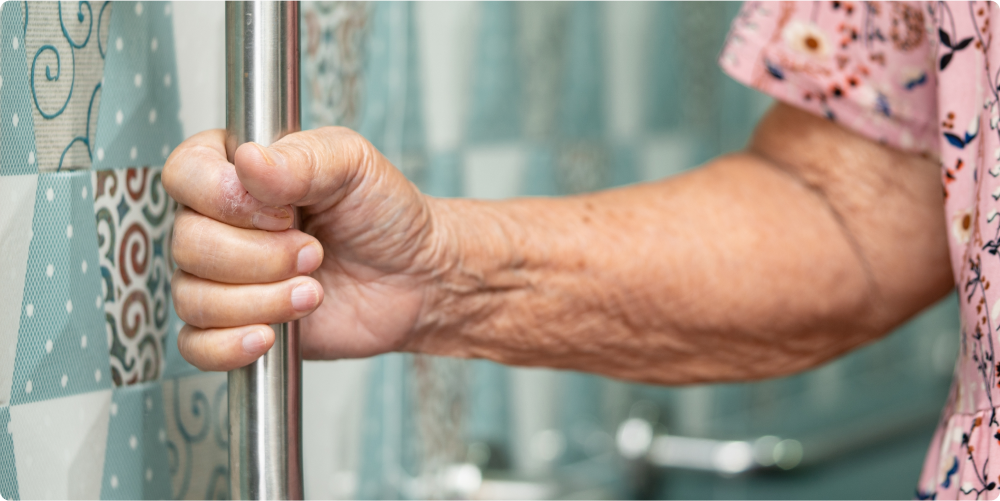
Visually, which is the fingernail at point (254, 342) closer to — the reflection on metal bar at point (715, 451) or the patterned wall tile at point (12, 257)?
the patterned wall tile at point (12, 257)

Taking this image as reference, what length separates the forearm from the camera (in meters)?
0.61

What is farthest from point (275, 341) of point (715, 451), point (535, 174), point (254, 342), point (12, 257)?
point (715, 451)

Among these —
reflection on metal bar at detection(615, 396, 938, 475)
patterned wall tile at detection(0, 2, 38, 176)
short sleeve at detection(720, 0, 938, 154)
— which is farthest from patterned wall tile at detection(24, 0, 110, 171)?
reflection on metal bar at detection(615, 396, 938, 475)

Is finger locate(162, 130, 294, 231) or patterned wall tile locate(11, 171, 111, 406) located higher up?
finger locate(162, 130, 294, 231)

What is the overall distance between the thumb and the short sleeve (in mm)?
346

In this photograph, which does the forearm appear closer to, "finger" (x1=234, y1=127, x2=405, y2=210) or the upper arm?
the upper arm

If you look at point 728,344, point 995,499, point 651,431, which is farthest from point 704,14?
point 995,499

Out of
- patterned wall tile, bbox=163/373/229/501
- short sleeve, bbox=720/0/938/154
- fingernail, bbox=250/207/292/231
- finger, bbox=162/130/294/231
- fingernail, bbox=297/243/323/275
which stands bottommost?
patterned wall tile, bbox=163/373/229/501

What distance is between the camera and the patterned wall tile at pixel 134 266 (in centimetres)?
50

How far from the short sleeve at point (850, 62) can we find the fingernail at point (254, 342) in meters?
0.43

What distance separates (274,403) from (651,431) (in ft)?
3.29

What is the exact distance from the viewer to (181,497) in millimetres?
575

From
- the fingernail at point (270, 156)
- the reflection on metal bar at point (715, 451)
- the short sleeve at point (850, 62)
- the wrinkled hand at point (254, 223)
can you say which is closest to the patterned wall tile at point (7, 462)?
the wrinkled hand at point (254, 223)

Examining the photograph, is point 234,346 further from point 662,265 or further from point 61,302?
point 662,265
